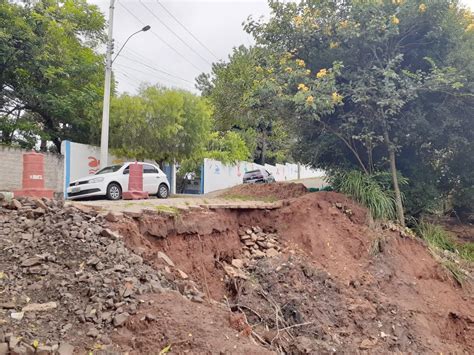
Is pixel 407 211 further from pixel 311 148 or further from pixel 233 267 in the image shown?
pixel 233 267

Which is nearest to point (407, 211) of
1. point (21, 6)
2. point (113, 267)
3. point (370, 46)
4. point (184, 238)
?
point (370, 46)

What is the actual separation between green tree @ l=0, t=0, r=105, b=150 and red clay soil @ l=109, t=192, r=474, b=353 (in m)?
11.3

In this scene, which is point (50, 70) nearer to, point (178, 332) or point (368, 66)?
point (368, 66)

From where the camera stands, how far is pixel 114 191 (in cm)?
1267

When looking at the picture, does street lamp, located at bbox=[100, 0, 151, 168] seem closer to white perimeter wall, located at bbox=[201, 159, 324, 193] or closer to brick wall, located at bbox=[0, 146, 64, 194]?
brick wall, located at bbox=[0, 146, 64, 194]

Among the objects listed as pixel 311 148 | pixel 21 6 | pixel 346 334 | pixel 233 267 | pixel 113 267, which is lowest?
pixel 346 334

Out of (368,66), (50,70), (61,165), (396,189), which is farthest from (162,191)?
(368,66)

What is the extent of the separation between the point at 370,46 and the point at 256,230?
5109mm

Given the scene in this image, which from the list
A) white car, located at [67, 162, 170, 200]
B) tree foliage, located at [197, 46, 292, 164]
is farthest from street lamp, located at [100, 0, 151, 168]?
tree foliage, located at [197, 46, 292, 164]

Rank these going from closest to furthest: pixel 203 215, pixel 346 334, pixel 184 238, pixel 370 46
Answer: pixel 346 334, pixel 184 238, pixel 203 215, pixel 370 46

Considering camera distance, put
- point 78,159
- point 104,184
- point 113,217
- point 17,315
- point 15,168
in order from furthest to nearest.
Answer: point 78,159 < point 15,168 < point 104,184 < point 113,217 < point 17,315

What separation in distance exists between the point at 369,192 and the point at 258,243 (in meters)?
3.30

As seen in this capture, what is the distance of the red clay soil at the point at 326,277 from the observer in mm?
5461

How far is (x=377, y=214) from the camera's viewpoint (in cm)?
882
